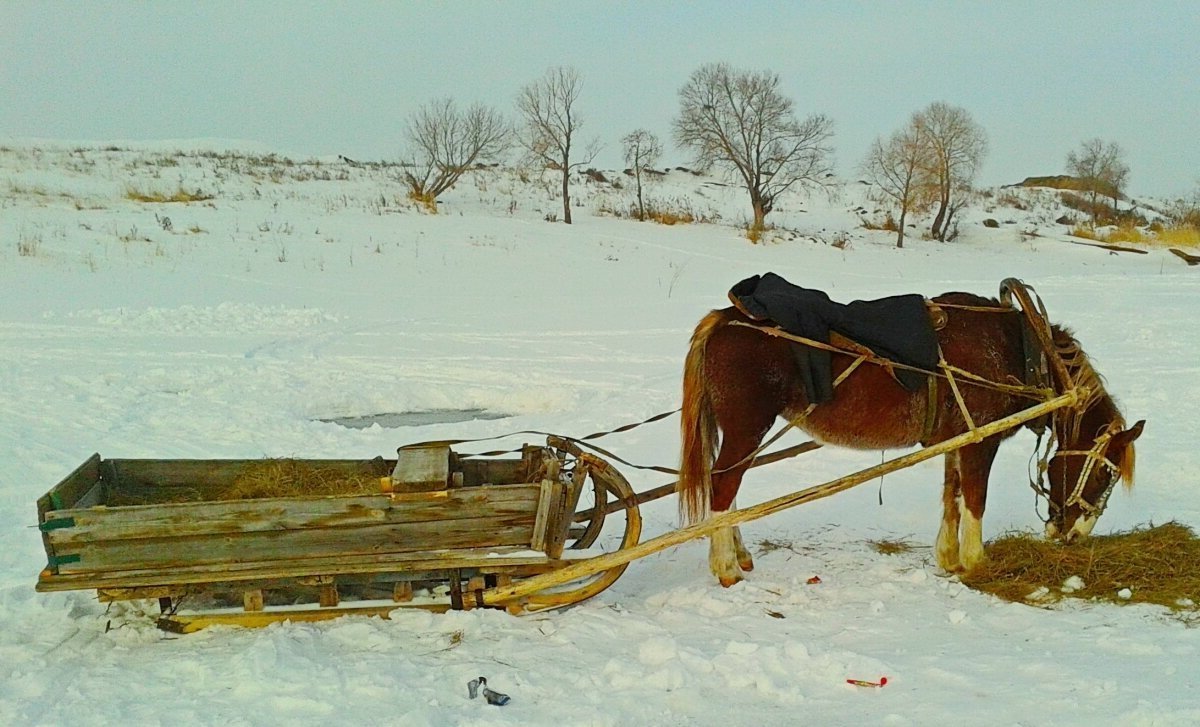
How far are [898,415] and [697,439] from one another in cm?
118

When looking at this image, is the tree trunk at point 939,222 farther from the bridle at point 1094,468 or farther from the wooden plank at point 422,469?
the wooden plank at point 422,469

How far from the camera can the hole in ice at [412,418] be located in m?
8.33

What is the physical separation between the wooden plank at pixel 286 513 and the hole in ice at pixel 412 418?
14.0 feet

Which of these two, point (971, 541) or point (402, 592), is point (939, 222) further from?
point (402, 592)

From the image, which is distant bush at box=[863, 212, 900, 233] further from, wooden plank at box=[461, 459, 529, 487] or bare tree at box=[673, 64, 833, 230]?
wooden plank at box=[461, 459, 529, 487]

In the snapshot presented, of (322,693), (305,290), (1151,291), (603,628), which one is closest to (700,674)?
(603,628)

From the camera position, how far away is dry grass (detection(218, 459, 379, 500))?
4824 millimetres

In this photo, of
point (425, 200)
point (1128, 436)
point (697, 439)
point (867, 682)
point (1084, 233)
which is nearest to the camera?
point (867, 682)

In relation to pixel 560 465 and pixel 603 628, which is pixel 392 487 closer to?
pixel 560 465

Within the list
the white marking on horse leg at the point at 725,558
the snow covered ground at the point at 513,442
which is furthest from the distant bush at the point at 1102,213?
the white marking on horse leg at the point at 725,558

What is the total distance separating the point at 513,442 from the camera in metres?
7.30

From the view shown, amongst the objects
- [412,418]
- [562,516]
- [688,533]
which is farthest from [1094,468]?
[412,418]

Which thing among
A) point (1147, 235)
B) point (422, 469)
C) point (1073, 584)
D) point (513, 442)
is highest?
point (1147, 235)

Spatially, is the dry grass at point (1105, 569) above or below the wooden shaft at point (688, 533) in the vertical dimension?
below
